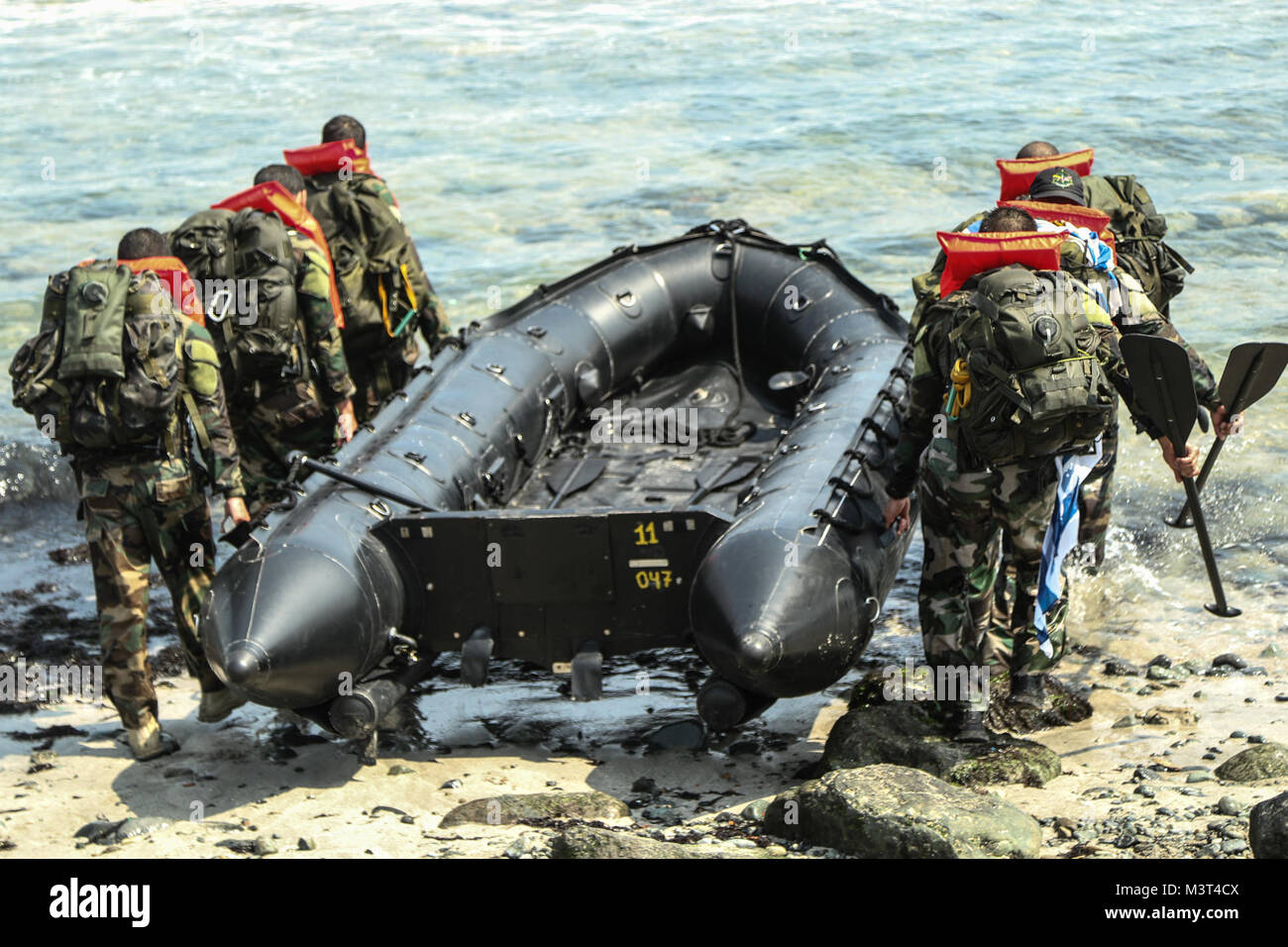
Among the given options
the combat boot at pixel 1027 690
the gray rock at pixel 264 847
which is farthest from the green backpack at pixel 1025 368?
the gray rock at pixel 264 847

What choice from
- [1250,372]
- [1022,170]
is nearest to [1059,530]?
[1250,372]

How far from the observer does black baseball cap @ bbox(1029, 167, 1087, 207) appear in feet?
20.5

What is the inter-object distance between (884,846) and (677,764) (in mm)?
1316

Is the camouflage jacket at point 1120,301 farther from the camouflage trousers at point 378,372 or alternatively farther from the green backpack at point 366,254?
the camouflage trousers at point 378,372

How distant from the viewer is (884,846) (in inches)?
180

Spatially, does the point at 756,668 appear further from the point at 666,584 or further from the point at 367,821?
the point at 367,821

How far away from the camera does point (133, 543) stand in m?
5.91

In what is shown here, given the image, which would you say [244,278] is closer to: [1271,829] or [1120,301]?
[1120,301]

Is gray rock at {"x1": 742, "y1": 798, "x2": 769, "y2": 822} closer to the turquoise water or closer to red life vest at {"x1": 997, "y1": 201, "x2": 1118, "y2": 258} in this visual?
red life vest at {"x1": 997, "y1": 201, "x2": 1118, "y2": 258}

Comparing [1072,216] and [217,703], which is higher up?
[1072,216]

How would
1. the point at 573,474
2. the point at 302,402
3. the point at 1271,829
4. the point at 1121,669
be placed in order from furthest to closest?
the point at 573,474 → the point at 302,402 → the point at 1121,669 → the point at 1271,829

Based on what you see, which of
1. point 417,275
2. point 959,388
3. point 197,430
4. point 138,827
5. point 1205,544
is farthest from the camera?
point 417,275

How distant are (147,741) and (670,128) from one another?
1316 centimetres

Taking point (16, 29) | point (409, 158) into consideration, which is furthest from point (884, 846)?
point (16, 29)
